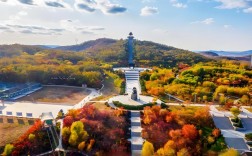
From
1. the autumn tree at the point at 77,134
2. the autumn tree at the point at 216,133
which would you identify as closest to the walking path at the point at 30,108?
the autumn tree at the point at 77,134

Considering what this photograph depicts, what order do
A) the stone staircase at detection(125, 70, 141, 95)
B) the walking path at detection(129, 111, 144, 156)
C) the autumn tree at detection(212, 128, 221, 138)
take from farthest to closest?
the stone staircase at detection(125, 70, 141, 95) < the autumn tree at detection(212, 128, 221, 138) < the walking path at detection(129, 111, 144, 156)

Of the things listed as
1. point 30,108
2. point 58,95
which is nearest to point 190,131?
point 30,108

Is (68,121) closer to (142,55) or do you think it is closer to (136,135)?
(136,135)

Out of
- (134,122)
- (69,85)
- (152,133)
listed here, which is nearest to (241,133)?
(152,133)

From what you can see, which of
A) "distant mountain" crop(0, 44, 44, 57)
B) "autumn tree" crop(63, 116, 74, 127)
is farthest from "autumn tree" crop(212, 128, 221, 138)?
"distant mountain" crop(0, 44, 44, 57)

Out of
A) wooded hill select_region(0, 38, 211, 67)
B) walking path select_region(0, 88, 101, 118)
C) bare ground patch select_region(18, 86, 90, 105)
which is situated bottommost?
walking path select_region(0, 88, 101, 118)

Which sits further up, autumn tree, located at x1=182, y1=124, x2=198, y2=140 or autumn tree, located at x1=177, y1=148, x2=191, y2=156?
autumn tree, located at x1=182, y1=124, x2=198, y2=140

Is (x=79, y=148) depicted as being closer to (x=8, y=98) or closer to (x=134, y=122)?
(x=134, y=122)

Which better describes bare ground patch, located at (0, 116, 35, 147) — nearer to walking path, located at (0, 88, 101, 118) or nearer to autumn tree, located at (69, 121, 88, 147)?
walking path, located at (0, 88, 101, 118)
